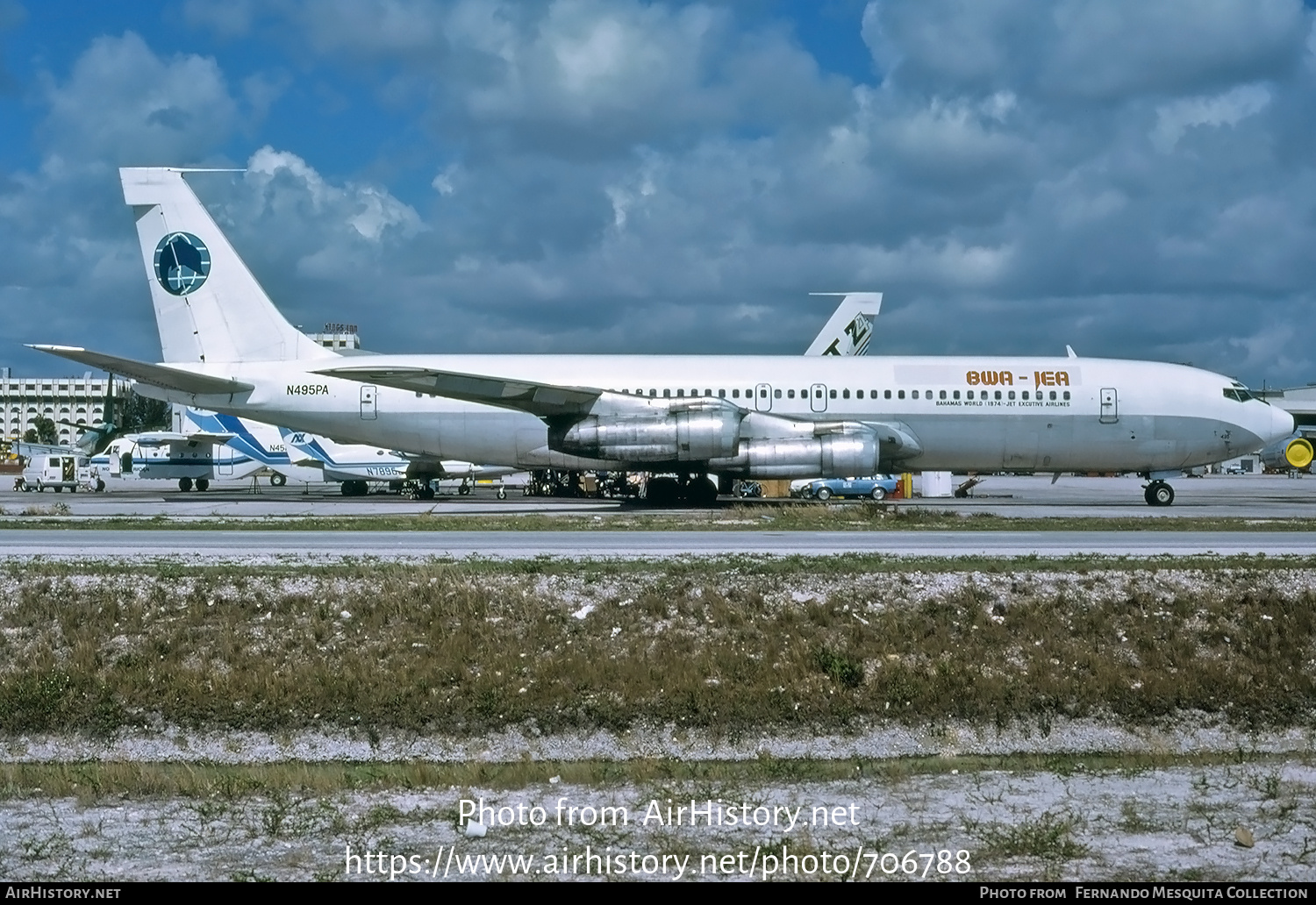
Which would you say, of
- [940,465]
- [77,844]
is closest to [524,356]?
[940,465]

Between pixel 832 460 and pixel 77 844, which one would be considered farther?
pixel 832 460

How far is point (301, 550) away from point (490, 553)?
3.00 m

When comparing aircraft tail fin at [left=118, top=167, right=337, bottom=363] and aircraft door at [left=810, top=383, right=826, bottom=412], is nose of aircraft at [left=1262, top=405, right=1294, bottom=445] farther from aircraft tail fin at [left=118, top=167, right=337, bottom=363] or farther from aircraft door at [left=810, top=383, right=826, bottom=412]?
aircraft tail fin at [left=118, top=167, right=337, bottom=363]

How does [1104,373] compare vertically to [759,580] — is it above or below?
above

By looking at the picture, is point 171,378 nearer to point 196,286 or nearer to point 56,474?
point 196,286

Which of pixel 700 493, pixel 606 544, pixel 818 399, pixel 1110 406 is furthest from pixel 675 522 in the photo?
pixel 1110 406

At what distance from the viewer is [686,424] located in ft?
105

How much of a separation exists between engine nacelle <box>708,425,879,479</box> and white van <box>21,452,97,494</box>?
47.2m

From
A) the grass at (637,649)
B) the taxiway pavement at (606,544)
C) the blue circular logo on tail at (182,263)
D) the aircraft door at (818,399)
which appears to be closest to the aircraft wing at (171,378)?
the blue circular logo on tail at (182,263)

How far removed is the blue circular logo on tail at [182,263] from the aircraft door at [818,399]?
60.3 ft

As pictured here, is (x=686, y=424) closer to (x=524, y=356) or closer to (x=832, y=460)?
(x=832, y=460)

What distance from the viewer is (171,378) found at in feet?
117

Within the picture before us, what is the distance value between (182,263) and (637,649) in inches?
1134

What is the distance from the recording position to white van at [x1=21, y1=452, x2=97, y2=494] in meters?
67.0
